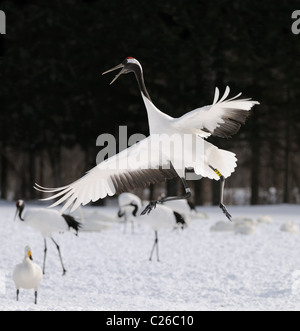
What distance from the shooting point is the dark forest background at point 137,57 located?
20.5 metres

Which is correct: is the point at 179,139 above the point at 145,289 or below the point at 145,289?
above

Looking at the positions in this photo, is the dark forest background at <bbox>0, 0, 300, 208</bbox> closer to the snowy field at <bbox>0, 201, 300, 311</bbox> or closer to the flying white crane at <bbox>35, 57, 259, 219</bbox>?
the snowy field at <bbox>0, 201, 300, 311</bbox>

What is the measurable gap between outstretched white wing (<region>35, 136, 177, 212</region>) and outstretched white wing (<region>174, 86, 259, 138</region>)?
1.29ft

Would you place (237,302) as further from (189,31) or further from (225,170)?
(189,31)

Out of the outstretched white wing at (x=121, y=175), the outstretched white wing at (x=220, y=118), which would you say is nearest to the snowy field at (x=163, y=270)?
the outstretched white wing at (x=121, y=175)

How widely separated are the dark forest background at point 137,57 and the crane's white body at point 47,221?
9.10 m

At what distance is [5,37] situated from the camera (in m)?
22.5

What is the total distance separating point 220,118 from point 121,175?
94cm

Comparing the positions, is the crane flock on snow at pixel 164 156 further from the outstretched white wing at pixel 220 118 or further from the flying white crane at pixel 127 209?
the flying white crane at pixel 127 209

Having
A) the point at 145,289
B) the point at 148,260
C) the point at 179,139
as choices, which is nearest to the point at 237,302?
the point at 145,289

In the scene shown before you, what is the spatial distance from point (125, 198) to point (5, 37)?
9.53 meters

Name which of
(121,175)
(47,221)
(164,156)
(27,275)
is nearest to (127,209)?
(47,221)

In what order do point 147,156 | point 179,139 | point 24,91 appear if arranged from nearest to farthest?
point 179,139, point 147,156, point 24,91

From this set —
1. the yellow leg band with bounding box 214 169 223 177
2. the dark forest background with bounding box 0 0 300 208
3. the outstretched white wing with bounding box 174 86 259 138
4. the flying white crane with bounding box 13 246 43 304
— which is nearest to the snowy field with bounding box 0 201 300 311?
the flying white crane with bounding box 13 246 43 304
